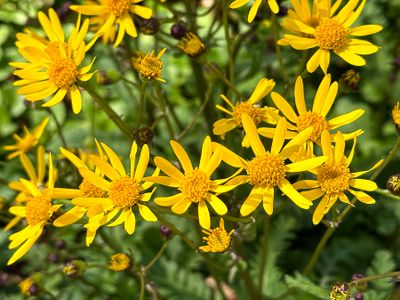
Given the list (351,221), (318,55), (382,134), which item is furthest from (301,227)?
(318,55)

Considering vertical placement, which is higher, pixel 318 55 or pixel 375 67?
pixel 318 55

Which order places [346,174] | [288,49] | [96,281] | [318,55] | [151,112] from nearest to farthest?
1. [346,174]
2. [318,55]
3. [96,281]
4. [288,49]
5. [151,112]

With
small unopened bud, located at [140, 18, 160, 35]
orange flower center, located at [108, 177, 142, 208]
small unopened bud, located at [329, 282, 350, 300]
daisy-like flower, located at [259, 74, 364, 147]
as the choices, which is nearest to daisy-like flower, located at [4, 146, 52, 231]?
orange flower center, located at [108, 177, 142, 208]

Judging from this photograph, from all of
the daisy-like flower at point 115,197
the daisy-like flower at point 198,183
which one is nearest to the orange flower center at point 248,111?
the daisy-like flower at point 198,183

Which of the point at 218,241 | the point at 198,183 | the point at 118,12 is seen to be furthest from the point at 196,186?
the point at 118,12

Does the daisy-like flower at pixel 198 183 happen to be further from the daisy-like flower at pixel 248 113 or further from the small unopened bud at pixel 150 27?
the small unopened bud at pixel 150 27

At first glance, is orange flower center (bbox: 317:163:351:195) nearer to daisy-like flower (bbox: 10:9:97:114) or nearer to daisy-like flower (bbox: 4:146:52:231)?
daisy-like flower (bbox: 10:9:97:114)

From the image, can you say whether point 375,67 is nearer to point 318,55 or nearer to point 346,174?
point 318,55
